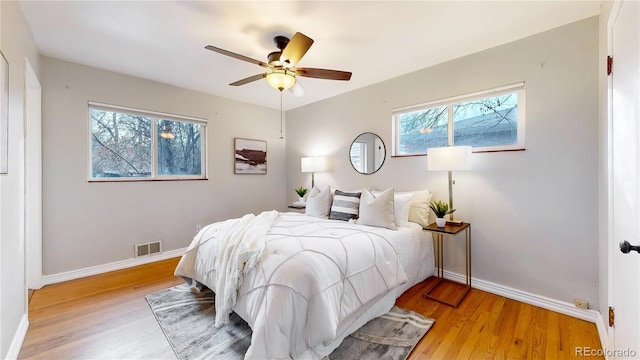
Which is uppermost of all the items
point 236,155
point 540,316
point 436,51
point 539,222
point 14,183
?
point 436,51

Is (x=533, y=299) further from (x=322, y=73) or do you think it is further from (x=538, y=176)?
(x=322, y=73)

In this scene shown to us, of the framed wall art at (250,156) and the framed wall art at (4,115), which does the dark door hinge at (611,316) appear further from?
the framed wall art at (250,156)

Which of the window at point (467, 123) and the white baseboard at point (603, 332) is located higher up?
the window at point (467, 123)

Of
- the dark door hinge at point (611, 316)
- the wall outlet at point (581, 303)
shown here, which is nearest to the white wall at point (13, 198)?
the dark door hinge at point (611, 316)

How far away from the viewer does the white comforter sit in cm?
150

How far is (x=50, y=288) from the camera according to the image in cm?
267

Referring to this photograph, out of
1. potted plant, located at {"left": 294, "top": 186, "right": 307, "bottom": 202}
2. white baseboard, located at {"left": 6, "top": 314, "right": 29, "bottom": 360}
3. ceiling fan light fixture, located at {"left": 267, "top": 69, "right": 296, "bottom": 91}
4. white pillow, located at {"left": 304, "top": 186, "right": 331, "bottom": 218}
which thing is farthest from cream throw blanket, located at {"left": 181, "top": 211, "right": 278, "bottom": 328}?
potted plant, located at {"left": 294, "top": 186, "right": 307, "bottom": 202}

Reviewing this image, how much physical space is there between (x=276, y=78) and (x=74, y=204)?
111 inches

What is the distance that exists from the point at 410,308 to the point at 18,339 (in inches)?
117

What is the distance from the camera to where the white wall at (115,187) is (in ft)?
9.28

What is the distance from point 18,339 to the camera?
1759mm

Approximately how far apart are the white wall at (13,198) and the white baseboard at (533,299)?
3.69 meters

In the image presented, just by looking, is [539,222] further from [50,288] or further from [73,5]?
[50,288]

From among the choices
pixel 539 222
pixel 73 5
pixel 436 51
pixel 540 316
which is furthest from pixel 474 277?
pixel 73 5
